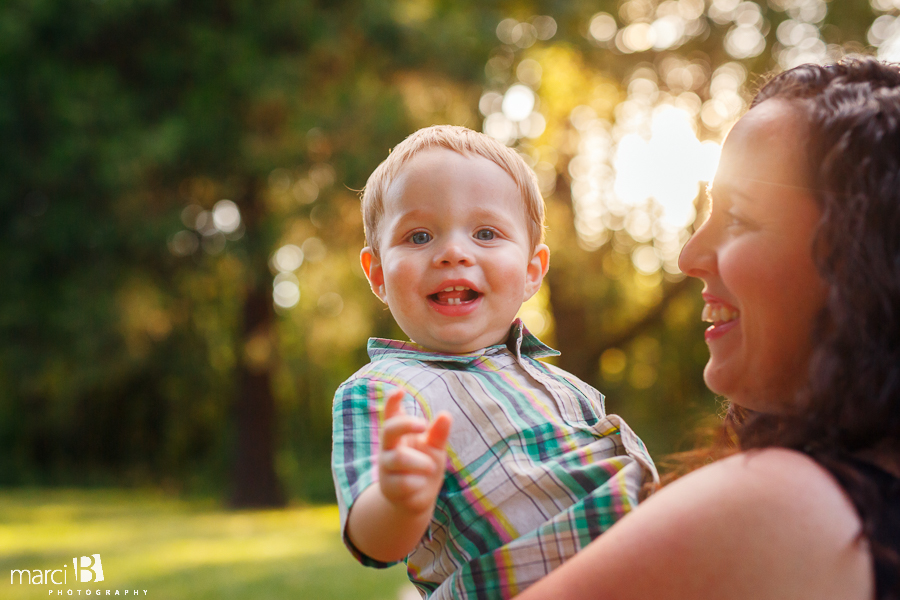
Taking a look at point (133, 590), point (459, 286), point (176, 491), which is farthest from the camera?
point (176, 491)

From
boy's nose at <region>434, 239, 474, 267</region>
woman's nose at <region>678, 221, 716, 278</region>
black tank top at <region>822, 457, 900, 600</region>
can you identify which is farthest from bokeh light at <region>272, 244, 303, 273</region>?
black tank top at <region>822, 457, 900, 600</region>

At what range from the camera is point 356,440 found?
4.16ft

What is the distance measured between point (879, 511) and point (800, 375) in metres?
0.25

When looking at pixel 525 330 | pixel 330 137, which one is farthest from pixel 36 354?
pixel 525 330

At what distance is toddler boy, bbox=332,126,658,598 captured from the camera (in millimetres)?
1155

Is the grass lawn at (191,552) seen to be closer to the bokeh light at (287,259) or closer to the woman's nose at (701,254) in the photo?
the bokeh light at (287,259)

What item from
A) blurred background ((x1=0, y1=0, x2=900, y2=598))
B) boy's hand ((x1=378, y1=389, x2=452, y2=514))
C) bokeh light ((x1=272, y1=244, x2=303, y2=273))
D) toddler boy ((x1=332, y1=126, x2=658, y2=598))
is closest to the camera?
boy's hand ((x1=378, y1=389, x2=452, y2=514))

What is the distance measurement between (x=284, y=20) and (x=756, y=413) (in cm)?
910

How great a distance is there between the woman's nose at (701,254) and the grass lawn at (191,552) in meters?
4.80

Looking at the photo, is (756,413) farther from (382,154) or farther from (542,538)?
(382,154)

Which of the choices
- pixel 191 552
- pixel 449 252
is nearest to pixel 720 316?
pixel 449 252

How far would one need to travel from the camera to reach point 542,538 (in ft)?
4.10

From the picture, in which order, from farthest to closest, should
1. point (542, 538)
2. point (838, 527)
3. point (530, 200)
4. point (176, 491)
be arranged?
point (176, 491)
point (530, 200)
point (542, 538)
point (838, 527)

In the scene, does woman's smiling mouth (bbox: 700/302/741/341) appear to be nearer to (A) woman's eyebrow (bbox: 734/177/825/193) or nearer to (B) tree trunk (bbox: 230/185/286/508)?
(A) woman's eyebrow (bbox: 734/177/825/193)
